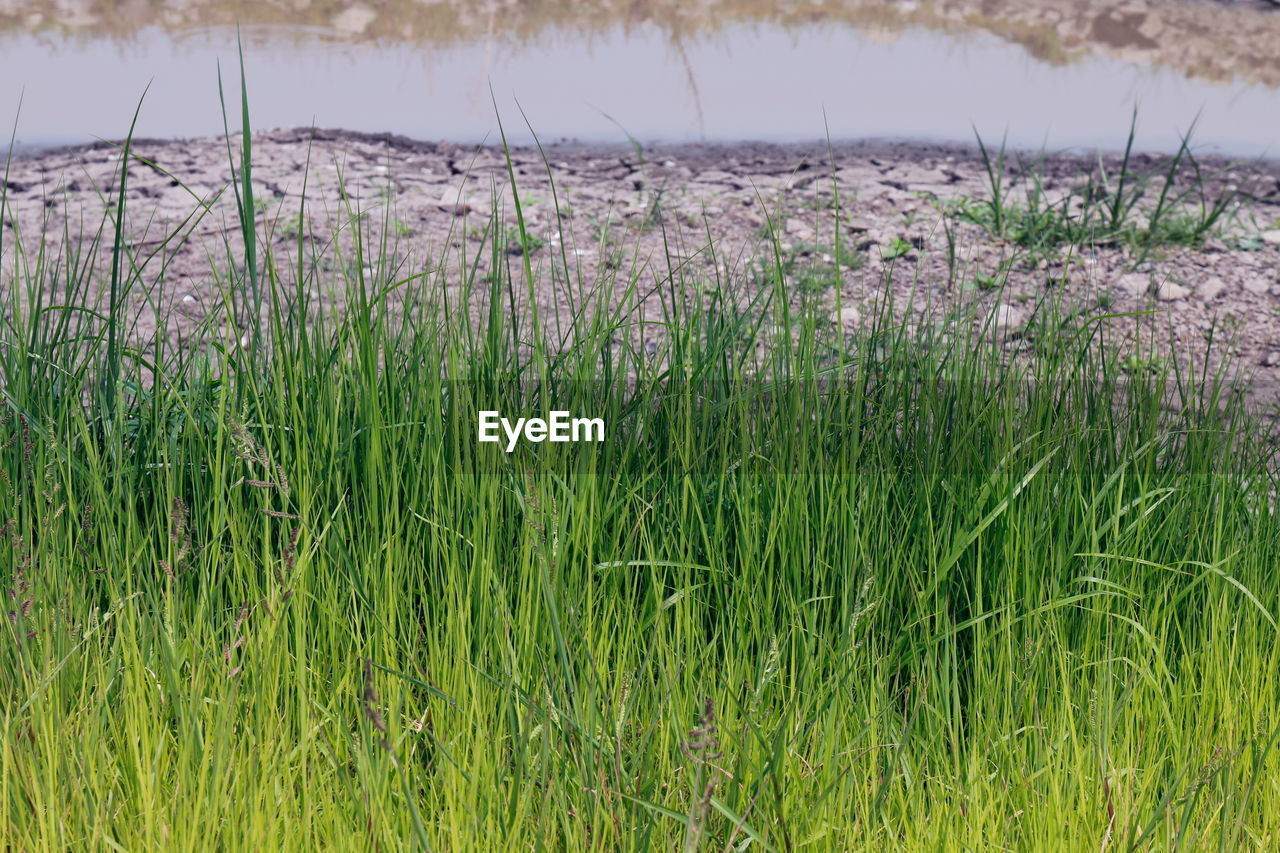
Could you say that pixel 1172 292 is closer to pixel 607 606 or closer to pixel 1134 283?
pixel 1134 283

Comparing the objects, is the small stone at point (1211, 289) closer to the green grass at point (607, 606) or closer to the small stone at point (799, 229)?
the small stone at point (799, 229)

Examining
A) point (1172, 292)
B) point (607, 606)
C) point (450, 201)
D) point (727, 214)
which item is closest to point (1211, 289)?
point (1172, 292)

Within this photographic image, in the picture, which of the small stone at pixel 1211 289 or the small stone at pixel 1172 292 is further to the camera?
the small stone at pixel 1211 289

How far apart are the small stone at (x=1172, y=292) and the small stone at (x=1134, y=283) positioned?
67mm

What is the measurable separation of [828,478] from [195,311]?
3.13 metres

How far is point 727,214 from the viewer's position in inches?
203

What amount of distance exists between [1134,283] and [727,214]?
6.04 feet

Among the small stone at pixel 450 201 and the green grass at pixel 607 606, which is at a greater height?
the small stone at pixel 450 201

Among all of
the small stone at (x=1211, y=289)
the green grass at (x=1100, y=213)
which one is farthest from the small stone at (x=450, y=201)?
the small stone at (x=1211, y=289)

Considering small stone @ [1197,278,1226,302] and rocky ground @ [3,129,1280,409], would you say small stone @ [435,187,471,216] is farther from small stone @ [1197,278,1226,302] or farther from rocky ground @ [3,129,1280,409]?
small stone @ [1197,278,1226,302]

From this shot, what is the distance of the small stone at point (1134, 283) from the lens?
4.51 meters

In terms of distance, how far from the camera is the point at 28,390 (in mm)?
1902

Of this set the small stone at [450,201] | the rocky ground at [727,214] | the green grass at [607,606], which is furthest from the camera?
the small stone at [450,201]

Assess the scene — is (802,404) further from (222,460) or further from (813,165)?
(813,165)
